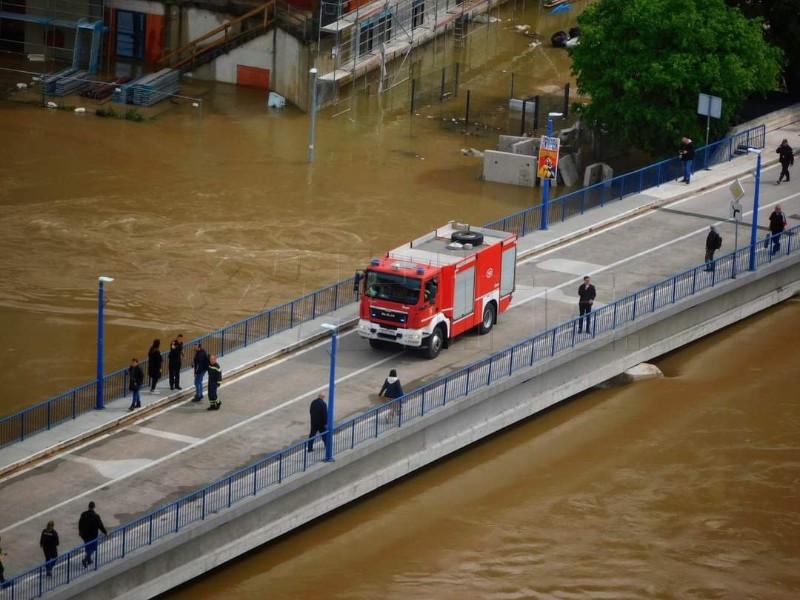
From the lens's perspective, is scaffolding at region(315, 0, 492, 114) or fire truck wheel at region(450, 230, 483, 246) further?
scaffolding at region(315, 0, 492, 114)

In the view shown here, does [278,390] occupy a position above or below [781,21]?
below

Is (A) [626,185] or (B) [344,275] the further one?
(A) [626,185]

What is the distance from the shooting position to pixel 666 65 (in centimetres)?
5962

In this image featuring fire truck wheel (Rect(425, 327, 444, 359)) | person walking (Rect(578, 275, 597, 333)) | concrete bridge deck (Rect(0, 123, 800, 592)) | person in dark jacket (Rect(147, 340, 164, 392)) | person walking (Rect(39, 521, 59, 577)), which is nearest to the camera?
person walking (Rect(39, 521, 59, 577))

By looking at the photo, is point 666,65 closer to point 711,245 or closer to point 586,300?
A: point 711,245

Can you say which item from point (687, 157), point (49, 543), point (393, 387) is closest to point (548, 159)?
point (687, 157)

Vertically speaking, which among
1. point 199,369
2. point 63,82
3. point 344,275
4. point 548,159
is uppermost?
point 548,159

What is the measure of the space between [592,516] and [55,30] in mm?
47657

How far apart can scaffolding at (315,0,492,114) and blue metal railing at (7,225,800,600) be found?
26831 millimetres

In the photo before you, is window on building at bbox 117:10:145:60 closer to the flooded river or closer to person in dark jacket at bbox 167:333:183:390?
the flooded river

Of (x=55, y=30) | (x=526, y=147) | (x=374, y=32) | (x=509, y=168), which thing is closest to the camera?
(x=509, y=168)

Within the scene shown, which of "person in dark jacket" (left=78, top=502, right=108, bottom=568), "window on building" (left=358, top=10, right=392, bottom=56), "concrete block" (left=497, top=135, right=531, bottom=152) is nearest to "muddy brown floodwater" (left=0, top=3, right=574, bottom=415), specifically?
"concrete block" (left=497, top=135, right=531, bottom=152)

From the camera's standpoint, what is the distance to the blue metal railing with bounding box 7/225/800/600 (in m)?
32.5

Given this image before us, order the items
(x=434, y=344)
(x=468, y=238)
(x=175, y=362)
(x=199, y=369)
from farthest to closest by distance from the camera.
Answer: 1. (x=468, y=238)
2. (x=434, y=344)
3. (x=175, y=362)
4. (x=199, y=369)
